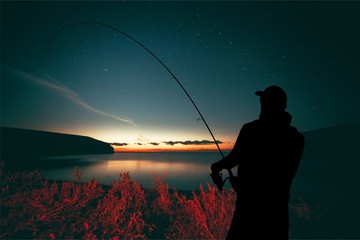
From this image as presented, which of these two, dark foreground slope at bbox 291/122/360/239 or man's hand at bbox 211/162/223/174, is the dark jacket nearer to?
man's hand at bbox 211/162/223/174

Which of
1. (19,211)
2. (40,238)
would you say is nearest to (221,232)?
(40,238)

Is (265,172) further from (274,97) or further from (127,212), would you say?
(127,212)

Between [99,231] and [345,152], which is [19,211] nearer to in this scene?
[99,231]

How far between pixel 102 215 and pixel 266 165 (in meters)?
25.2

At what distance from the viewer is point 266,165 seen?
2232mm

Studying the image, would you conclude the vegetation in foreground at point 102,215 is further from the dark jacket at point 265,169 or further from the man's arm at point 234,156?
the man's arm at point 234,156

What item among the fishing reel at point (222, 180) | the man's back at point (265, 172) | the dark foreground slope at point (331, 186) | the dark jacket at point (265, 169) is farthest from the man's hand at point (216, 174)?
the dark foreground slope at point (331, 186)

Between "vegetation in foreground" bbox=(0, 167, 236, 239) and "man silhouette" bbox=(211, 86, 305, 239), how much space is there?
17.9 m

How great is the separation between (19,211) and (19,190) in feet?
27.1

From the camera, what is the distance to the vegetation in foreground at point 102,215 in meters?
21.6

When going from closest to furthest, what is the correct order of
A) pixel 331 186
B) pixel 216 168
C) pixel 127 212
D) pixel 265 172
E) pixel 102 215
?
pixel 265 172
pixel 216 168
pixel 102 215
pixel 127 212
pixel 331 186

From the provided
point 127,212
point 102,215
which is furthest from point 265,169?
point 127,212

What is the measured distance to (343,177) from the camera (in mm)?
119812

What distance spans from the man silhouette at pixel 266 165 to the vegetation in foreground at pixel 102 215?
58.7ft
